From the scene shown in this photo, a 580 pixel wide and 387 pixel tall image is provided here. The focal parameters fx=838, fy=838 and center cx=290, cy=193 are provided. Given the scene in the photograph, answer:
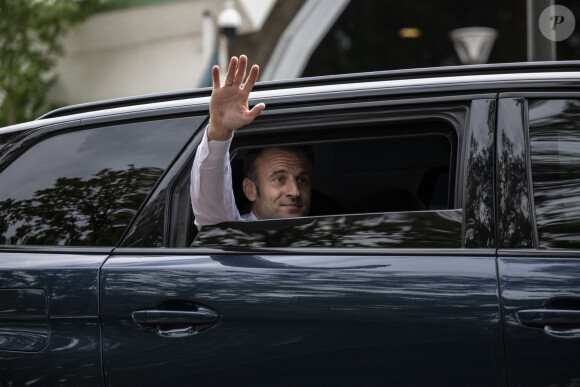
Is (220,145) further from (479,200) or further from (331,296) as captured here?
(479,200)

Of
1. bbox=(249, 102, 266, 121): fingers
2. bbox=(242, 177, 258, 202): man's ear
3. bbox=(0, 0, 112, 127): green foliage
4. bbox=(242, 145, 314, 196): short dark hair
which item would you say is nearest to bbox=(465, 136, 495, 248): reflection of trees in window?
bbox=(249, 102, 266, 121): fingers

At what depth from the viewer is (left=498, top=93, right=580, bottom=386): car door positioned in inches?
81.7

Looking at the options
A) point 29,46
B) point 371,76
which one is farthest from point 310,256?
point 29,46

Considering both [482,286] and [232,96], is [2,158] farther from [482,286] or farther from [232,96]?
[482,286]

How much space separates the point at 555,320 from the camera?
6.89 ft

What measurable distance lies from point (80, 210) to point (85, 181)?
0.10 m

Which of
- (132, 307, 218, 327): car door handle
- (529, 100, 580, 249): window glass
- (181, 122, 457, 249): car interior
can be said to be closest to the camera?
(529, 100, 580, 249): window glass

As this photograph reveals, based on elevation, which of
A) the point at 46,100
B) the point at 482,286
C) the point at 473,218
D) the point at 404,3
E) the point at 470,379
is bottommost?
the point at 470,379

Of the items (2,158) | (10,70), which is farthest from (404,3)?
(2,158)

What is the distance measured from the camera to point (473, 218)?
2.29 meters

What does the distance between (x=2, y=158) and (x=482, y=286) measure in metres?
1.70

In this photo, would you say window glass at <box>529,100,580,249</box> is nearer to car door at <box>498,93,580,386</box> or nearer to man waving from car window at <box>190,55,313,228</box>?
car door at <box>498,93,580,386</box>

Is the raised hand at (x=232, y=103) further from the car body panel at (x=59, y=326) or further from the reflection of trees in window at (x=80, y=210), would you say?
the car body panel at (x=59, y=326)

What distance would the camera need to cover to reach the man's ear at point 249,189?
10.5 ft
